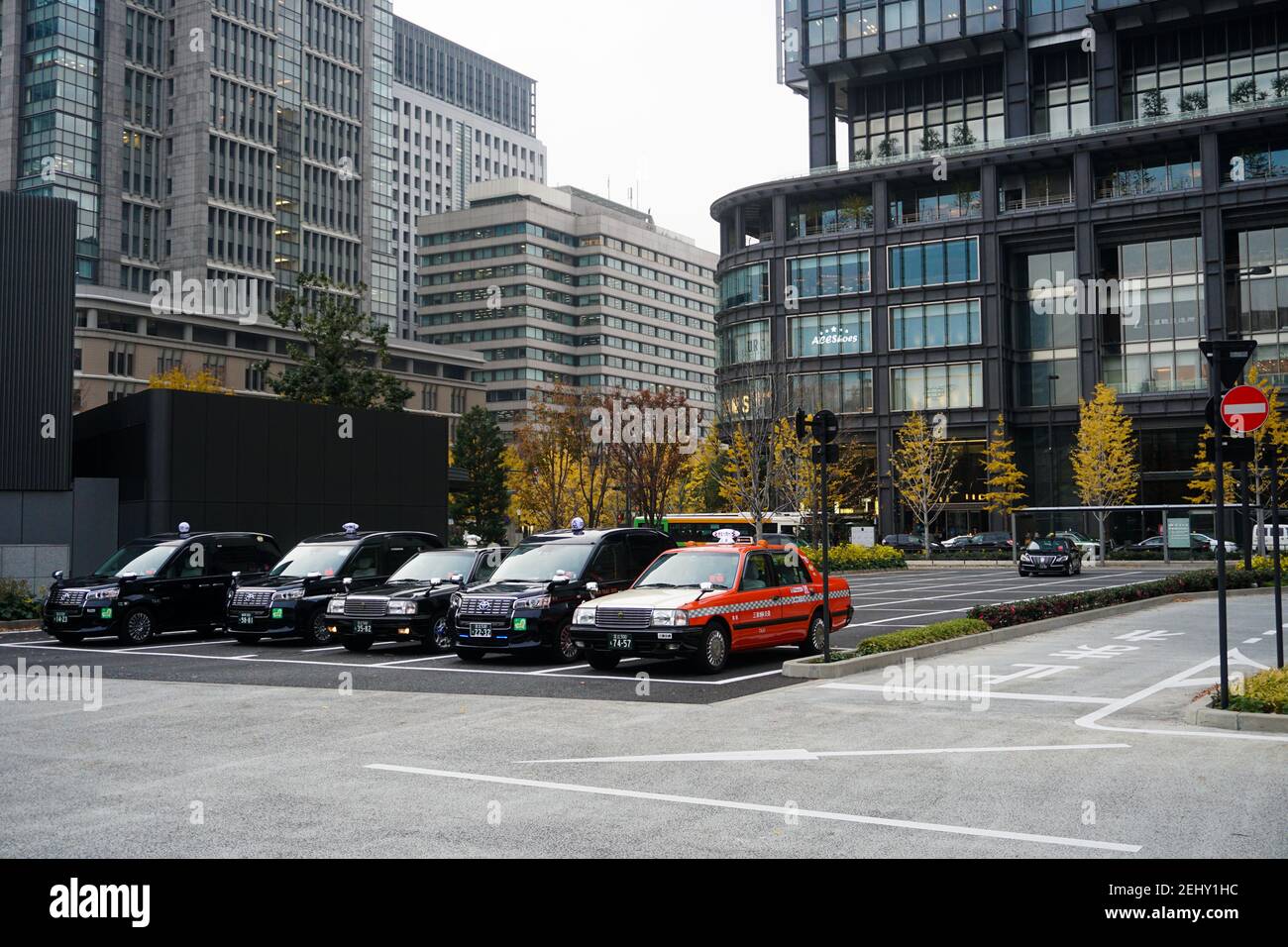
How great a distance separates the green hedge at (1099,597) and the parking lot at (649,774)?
677 centimetres

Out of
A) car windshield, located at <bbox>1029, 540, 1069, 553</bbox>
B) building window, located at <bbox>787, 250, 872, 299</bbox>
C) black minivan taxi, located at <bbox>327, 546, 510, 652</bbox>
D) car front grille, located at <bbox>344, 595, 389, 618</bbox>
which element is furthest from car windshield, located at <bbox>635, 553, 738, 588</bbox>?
building window, located at <bbox>787, 250, 872, 299</bbox>

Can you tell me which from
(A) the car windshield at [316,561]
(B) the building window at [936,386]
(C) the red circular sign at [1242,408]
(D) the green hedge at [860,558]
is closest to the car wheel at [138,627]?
(A) the car windshield at [316,561]

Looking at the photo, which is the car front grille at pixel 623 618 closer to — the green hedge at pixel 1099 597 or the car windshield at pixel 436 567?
the car windshield at pixel 436 567

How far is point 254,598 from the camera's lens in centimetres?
2067

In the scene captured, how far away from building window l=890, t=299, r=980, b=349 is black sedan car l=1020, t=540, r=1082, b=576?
33169 millimetres

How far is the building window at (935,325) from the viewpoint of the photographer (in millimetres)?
77500

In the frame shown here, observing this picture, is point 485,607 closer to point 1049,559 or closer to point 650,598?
point 650,598

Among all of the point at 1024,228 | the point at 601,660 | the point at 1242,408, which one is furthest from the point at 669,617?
the point at 1024,228

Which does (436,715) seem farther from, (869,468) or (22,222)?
(869,468)

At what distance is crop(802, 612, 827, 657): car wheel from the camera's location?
17.8 metres

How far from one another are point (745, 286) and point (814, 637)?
2726 inches

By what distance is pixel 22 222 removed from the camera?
95.8 feet

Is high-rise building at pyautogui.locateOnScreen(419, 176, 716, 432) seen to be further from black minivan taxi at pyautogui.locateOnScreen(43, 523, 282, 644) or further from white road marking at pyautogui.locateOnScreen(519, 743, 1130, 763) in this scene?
white road marking at pyautogui.locateOnScreen(519, 743, 1130, 763)
